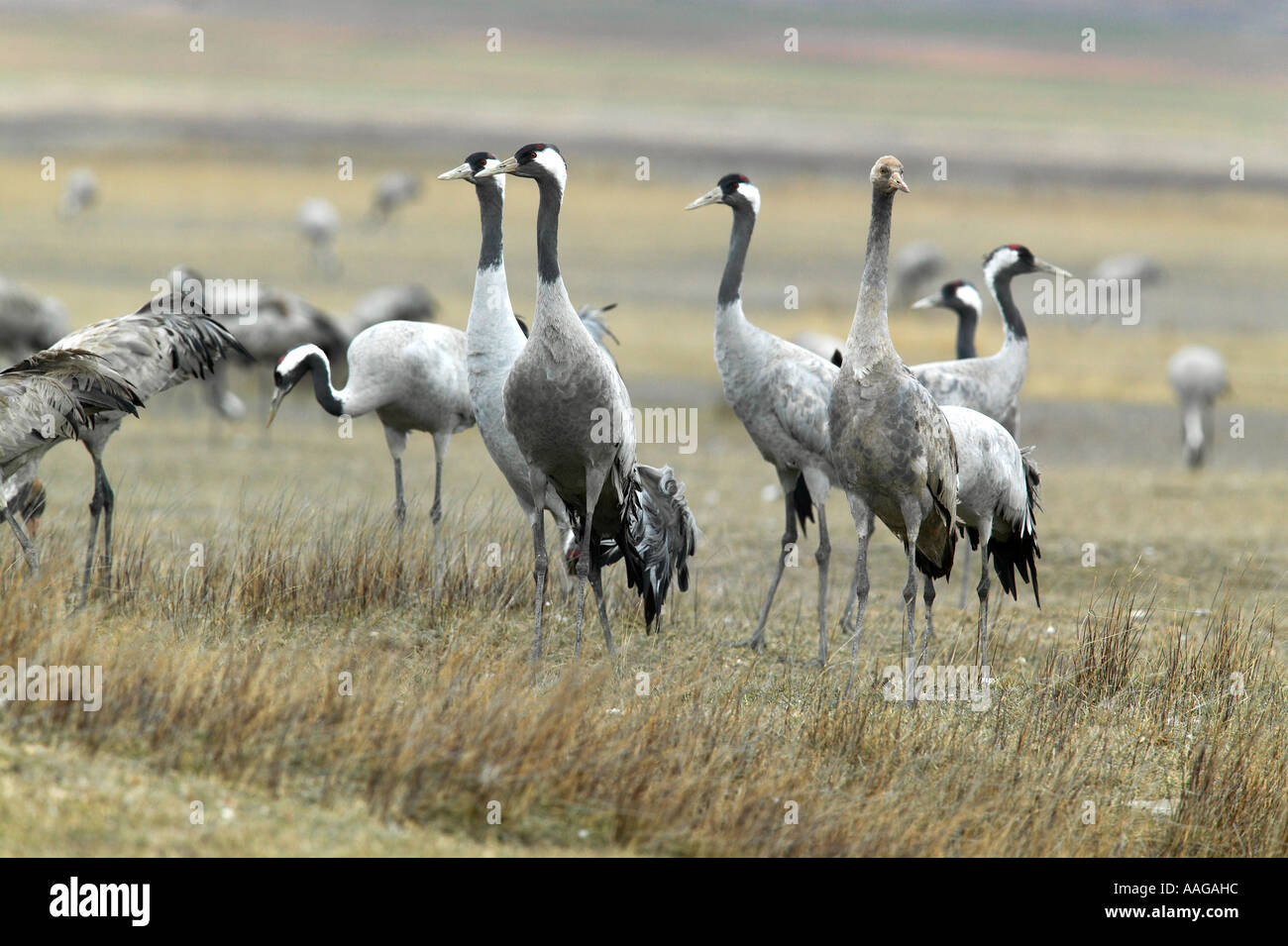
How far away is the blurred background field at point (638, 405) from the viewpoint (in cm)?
488

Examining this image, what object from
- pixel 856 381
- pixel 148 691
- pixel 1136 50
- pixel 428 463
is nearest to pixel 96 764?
pixel 148 691

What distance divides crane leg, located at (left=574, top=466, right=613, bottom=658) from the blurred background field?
0.33 m

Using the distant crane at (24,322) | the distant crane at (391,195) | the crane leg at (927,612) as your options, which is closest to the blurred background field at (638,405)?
the crane leg at (927,612)

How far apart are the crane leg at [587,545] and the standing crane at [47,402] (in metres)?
Answer: 2.21

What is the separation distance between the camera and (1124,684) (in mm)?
6754

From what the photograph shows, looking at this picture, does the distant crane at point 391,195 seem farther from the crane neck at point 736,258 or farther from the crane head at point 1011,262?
the crane neck at point 736,258

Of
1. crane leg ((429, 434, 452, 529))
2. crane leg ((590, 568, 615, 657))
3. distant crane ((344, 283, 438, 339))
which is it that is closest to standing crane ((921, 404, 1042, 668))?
crane leg ((590, 568, 615, 657))

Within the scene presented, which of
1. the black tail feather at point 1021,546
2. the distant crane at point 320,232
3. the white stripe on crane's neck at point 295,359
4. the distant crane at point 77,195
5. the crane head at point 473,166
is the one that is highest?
the distant crane at point 77,195

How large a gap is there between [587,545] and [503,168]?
5.77 ft

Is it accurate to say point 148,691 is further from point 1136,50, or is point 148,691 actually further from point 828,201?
point 1136,50

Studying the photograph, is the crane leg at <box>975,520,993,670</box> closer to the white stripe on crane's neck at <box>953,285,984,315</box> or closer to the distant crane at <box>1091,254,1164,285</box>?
the white stripe on crane's neck at <box>953,285,984,315</box>

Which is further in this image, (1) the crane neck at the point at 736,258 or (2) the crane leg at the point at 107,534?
(1) the crane neck at the point at 736,258

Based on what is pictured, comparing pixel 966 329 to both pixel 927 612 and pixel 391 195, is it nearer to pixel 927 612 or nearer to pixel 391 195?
pixel 927 612

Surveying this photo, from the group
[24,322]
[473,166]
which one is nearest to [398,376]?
[473,166]
